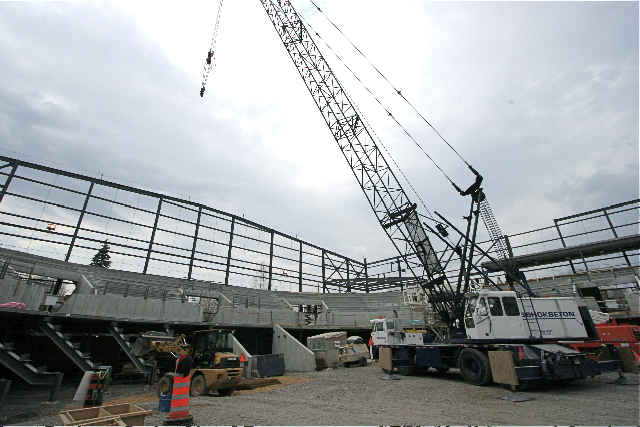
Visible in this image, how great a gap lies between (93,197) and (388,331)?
27.7 metres

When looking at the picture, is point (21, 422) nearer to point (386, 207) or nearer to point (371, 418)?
point (371, 418)

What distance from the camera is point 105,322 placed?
51.5ft

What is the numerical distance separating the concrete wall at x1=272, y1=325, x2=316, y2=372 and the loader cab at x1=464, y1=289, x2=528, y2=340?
1067cm

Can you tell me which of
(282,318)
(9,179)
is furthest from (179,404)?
(9,179)

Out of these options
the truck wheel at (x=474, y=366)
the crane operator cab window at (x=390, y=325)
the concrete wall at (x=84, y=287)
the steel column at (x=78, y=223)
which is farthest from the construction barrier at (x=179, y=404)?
the steel column at (x=78, y=223)

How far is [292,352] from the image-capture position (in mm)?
20359

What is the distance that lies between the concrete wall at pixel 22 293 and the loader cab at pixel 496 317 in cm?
1947

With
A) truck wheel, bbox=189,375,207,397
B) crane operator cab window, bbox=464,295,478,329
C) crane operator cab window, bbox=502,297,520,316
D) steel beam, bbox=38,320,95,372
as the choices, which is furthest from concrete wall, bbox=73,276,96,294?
crane operator cab window, bbox=502,297,520,316

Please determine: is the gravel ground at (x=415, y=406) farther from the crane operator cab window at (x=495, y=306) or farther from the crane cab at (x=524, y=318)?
the crane operator cab window at (x=495, y=306)

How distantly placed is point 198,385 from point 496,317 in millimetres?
11074

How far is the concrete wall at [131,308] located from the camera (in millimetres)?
16344

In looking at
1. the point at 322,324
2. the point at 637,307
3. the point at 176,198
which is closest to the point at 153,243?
the point at 176,198

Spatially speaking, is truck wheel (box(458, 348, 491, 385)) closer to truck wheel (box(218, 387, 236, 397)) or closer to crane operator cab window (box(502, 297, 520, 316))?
crane operator cab window (box(502, 297, 520, 316))

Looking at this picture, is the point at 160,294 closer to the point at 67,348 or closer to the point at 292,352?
the point at 67,348
